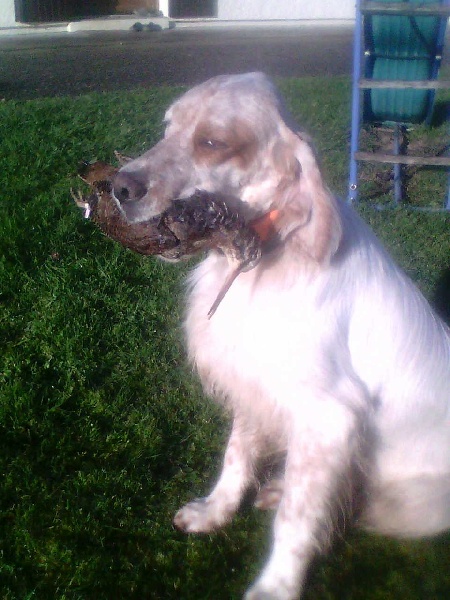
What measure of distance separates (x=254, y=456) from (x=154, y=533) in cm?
52

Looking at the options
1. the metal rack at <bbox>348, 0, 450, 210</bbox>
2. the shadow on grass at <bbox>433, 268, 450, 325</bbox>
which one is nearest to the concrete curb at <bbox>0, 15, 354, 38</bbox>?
the metal rack at <bbox>348, 0, 450, 210</bbox>

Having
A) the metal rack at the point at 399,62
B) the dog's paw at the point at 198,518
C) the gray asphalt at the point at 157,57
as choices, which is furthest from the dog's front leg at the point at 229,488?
the gray asphalt at the point at 157,57

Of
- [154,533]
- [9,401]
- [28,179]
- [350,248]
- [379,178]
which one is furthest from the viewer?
[379,178]

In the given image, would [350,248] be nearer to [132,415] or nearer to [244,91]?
[244,91]

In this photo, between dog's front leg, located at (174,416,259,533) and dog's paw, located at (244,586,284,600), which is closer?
dog's paw, located at (244,586,284,600)

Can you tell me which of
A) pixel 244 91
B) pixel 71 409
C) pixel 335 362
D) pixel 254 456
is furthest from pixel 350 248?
pixel 71 409

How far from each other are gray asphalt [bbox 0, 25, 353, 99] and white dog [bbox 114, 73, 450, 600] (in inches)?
308

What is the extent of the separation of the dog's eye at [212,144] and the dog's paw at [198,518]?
1.49m

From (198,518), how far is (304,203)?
1.39 meters

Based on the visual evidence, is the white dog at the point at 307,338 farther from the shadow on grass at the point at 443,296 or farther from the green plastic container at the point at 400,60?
the green plastic container at the point at 400,60

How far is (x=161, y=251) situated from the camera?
6.95 ft

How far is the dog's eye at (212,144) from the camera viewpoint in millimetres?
2143

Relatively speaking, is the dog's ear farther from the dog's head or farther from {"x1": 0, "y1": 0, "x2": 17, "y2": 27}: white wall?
{"x1": 0, "y1": 0, "x2": 17, "y2": 27}: white wall

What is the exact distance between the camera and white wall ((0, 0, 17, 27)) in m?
18.5
